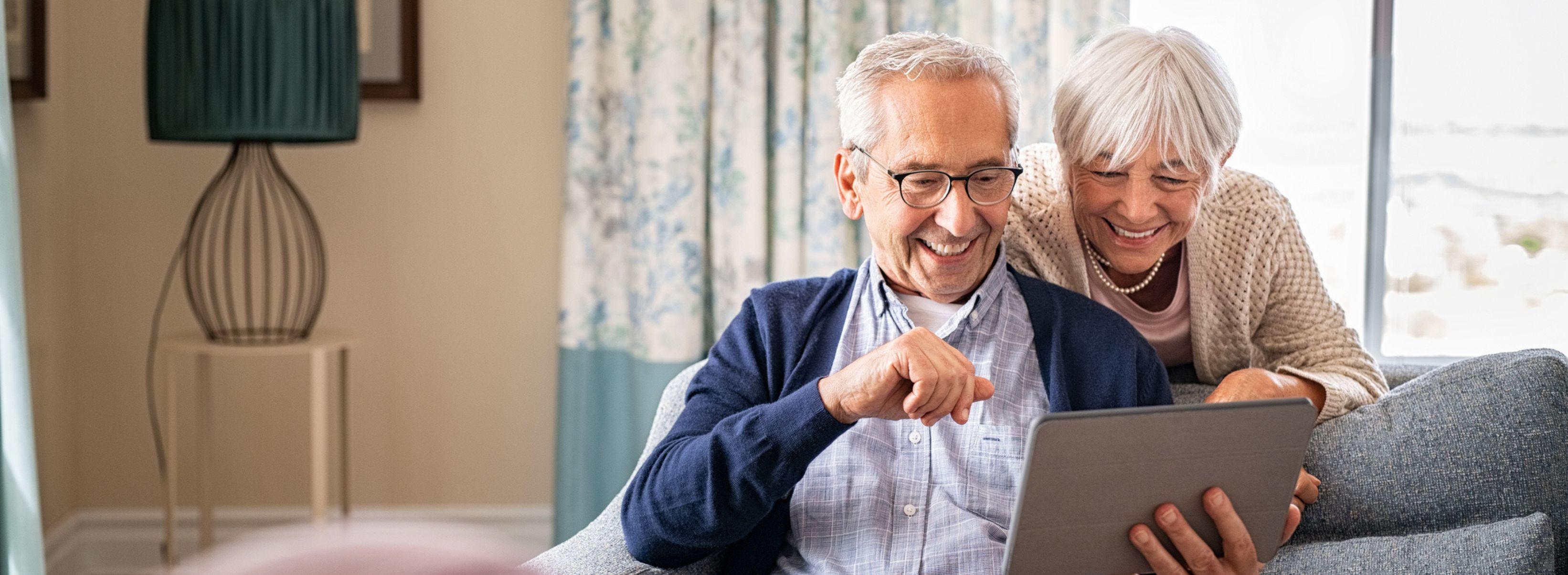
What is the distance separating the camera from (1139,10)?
307 cm

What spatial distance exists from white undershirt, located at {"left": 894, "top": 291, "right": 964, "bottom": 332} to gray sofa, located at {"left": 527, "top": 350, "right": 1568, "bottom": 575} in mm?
387

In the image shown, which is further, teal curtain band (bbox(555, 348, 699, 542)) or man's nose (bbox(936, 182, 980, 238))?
teal curtain band (bbox(555, 348, 699, 542))

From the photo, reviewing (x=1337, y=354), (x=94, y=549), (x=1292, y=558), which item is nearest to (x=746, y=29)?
(x=1337, y=354)

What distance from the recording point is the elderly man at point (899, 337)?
1.35 metres

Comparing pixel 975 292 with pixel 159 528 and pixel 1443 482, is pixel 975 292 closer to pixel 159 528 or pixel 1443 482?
pixel 1443 482

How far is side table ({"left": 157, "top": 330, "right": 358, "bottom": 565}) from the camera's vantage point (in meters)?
2.36

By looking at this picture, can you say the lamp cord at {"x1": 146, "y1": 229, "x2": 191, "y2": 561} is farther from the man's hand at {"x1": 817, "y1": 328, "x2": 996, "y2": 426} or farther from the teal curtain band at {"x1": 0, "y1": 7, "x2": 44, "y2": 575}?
the man's hand at {"x1": 817, "y1": 328, "x2": 996, "y2": 426}

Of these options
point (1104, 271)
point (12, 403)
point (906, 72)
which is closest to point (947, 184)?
point (906, 72)

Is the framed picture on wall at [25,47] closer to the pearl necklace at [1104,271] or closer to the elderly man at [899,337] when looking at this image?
the elderly man at [899,337]

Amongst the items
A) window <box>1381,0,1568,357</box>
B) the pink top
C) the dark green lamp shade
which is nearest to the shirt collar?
the pink top

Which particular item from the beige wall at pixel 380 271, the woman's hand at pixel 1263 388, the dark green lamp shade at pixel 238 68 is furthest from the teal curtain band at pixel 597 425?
the woman's hand at pixel 1263 388

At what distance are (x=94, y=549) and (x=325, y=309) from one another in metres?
0.81

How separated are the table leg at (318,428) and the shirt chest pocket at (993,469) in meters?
1.54

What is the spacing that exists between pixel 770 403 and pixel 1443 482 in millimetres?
850
